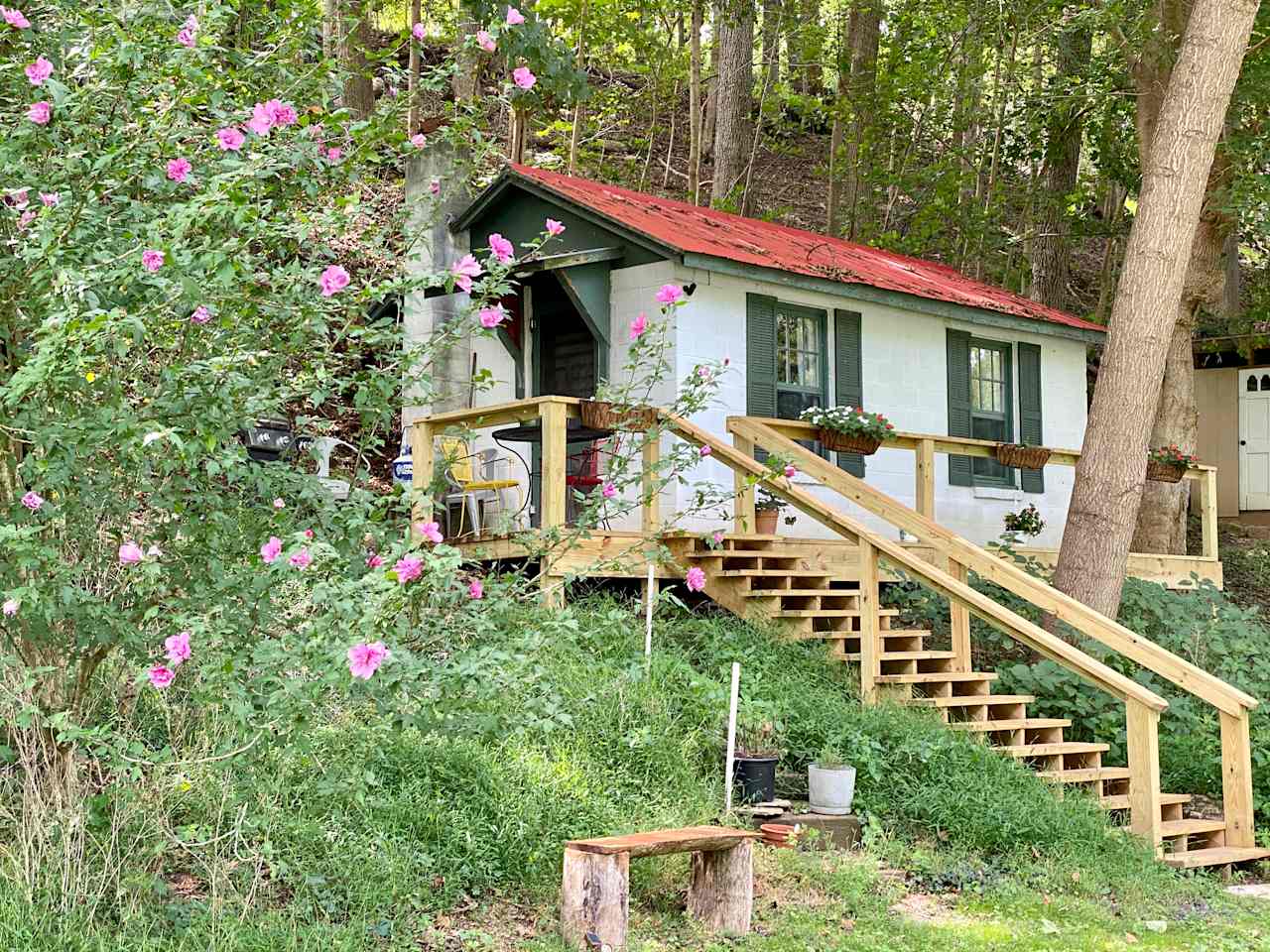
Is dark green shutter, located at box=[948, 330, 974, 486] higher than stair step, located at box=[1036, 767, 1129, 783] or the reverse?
higher

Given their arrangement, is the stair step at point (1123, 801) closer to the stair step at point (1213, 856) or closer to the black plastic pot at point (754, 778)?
the stair step at point (1213, 856)

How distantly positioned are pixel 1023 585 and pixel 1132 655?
794mm

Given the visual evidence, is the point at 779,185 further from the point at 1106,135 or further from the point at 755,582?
the point at 755,582

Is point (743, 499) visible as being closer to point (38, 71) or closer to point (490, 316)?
point (490, 316)

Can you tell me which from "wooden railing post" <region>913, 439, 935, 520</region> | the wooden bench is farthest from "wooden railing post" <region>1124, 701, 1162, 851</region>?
"wooden railing post" <region>913, 439, 935, 520</region>

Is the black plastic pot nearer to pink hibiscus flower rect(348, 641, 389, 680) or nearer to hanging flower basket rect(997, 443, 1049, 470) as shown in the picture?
pink hibiscus flower rect(348, 641, 389, 680)

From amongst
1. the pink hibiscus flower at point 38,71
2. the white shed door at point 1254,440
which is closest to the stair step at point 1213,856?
the pink hibiscus flower at point 38,71

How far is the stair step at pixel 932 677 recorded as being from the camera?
902 centimetres

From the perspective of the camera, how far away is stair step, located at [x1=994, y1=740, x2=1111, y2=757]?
28.5 feet

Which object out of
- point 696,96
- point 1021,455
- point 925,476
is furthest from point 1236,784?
point 696,96

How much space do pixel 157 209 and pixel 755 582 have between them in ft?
20.3

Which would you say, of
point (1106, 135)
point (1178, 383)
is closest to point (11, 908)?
point (1178, 383)

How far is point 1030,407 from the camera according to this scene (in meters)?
15.3

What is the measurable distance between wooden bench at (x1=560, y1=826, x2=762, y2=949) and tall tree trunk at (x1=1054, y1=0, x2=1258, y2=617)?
5.61 m
